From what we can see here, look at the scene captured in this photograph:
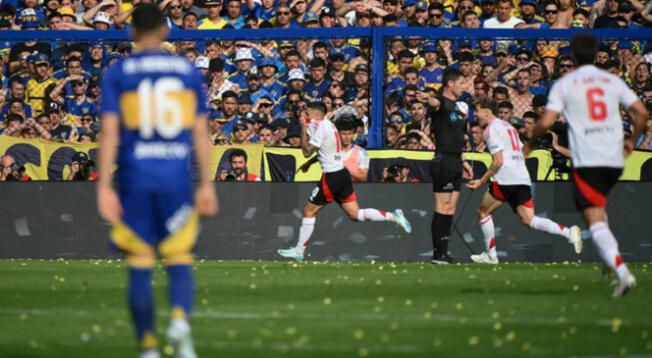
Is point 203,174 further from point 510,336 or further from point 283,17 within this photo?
point 283,17

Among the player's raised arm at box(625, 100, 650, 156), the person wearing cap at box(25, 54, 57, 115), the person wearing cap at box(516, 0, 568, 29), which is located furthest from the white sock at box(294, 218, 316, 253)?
the player's raised arm at box(625, 100, 650, 156)

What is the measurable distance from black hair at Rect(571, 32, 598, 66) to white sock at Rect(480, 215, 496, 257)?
6.42m

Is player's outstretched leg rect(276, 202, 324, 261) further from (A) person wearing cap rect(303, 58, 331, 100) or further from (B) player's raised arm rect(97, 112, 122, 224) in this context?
(B) player's raised arm rect(97, 112, 122, 224)

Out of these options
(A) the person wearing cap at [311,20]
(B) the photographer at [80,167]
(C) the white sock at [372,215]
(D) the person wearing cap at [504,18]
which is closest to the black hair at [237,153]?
(B) the photographer at [80,167]

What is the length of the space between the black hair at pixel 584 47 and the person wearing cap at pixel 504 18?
32.8ft

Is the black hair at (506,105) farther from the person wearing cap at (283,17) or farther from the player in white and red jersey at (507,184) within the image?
the person wearing cap at (283,17)

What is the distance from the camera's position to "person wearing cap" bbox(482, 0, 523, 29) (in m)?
20.8

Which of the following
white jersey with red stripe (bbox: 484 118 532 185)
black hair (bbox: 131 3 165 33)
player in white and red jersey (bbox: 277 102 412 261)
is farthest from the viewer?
player in white and red jersey (bbox: 277 102 412 261)

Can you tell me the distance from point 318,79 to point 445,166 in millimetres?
3437

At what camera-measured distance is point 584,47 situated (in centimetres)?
1074

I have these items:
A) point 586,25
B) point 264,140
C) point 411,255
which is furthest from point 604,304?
point 586,25

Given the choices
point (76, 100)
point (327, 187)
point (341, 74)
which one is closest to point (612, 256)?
point (327, 187)

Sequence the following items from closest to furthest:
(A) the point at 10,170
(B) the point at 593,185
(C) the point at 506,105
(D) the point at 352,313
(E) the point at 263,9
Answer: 1. (D) the point at 352,313
2. (B) the point at 593,185
3. (C) the point at 506,105
4. (A) the point at 10,170
5. (E) the point at 263,9

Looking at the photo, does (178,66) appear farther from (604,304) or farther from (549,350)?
(604,304)
